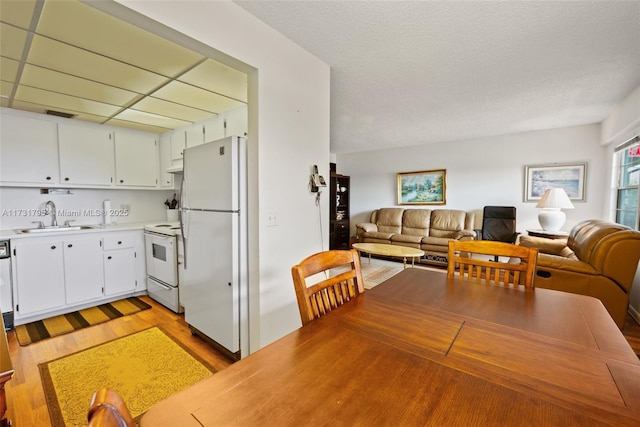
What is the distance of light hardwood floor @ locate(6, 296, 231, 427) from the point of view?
1.59 m

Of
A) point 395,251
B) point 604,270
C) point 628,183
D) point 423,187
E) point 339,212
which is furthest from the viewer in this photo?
point 339,212

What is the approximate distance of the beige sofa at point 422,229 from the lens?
16.1 feet

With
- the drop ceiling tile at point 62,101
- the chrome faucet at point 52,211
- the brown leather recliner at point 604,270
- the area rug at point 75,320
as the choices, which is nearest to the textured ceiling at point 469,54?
the brown leather recliner at point 604,270

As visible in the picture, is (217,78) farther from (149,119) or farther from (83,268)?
(83,268)

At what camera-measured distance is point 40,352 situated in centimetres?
218

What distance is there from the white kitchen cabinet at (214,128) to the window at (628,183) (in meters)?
4.53

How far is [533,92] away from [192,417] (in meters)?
3.91

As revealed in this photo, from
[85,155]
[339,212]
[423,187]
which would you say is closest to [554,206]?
[423,187]

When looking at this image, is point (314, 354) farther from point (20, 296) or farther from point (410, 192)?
point (410, 192)

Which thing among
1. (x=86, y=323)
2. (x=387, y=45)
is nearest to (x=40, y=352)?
(x=86, y=323)

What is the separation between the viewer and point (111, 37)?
1.71 metres

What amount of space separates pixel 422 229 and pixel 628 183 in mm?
2847

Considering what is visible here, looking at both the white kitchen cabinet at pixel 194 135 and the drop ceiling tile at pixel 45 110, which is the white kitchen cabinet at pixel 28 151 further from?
the white kitchen cabinet at pixel 194 135

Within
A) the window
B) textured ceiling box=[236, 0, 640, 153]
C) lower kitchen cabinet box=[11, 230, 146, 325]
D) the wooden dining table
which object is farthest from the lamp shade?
lower kitchen cabinet box=[11, 230, 146, 325]
